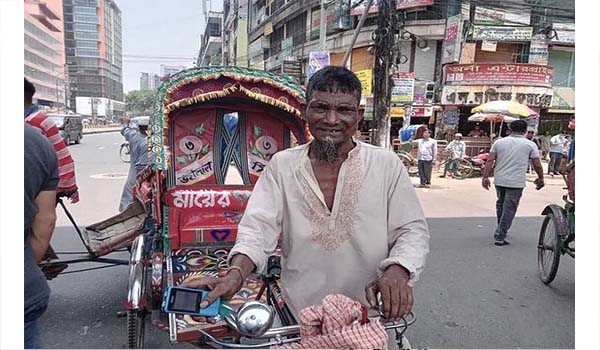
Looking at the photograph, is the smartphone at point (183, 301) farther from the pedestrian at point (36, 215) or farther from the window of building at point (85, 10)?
the window of building at point (85, 10)

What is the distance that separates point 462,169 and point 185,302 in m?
13.2

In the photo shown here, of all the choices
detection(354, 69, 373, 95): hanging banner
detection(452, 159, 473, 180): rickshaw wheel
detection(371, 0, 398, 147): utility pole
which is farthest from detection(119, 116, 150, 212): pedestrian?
detection(354, 69, 373, 95): hanging banner

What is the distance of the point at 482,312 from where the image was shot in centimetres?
371

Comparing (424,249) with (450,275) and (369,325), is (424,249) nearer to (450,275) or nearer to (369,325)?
(369,325)

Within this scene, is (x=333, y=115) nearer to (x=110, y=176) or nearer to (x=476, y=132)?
(x=110, y=176)

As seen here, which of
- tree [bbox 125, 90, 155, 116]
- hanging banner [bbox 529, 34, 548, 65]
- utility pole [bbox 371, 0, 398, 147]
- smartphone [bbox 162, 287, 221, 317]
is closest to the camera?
smartphone [bbox 162, 287, 221, 317]

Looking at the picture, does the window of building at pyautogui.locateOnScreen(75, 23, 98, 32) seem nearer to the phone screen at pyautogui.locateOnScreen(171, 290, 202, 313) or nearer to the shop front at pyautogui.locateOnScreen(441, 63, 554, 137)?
the shop front at pyautogui.locateOnScreen(441, 63, 554, 137)

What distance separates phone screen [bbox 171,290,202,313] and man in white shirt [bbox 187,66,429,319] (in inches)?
13.0

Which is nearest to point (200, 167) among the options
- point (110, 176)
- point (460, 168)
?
point (110, 176)

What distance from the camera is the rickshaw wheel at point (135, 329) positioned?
270cm

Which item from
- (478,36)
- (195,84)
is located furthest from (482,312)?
(478,36)

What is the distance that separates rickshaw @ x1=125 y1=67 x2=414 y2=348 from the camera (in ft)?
10.5

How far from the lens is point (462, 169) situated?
13.2 metres

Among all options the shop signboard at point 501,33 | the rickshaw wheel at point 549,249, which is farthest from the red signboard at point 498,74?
the rickshaw wheel at point 549,249
